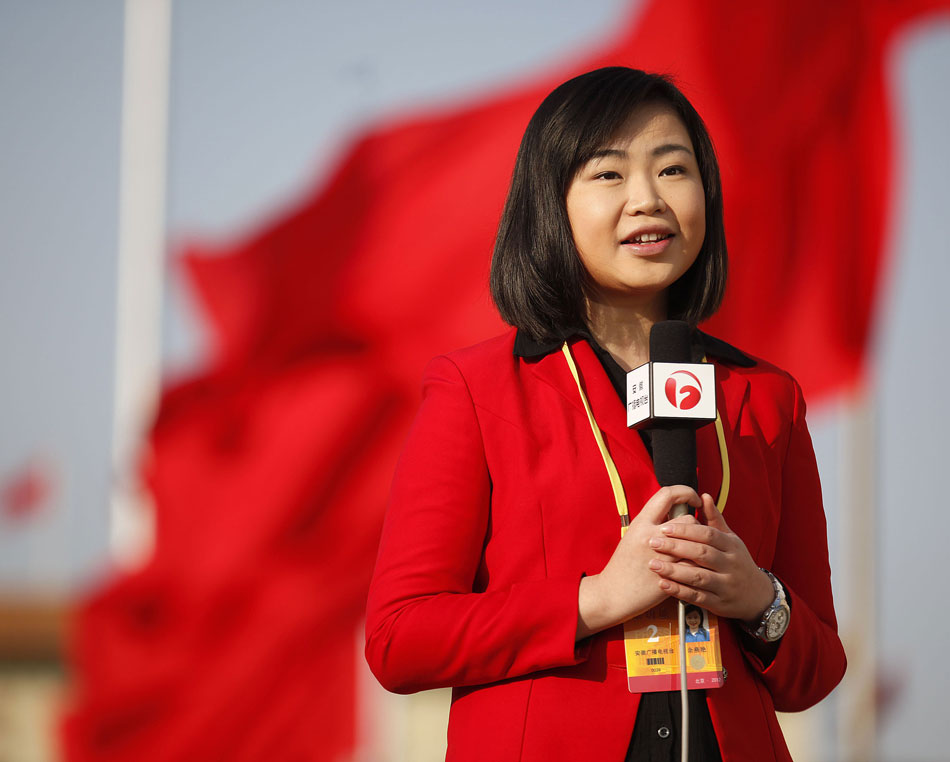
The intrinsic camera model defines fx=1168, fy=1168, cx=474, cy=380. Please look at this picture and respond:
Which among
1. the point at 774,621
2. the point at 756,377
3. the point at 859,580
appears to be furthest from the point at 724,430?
the point at 859,580

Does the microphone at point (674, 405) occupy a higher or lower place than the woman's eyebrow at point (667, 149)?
lower

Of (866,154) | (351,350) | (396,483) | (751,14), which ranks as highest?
(751,14)

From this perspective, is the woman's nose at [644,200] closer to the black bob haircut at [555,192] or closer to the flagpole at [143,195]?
the black bob haircut at [555,192]

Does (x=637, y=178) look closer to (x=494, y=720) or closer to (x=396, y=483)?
(x=396, y=483)

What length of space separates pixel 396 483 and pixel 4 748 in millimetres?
2949

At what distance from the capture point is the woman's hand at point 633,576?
111 cm

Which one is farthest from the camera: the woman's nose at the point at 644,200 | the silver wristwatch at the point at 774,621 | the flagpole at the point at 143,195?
the flagpole at the point at 143,195

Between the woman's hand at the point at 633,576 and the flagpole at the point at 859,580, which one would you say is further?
the flagpole at the point at 859,580

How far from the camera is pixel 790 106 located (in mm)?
4156

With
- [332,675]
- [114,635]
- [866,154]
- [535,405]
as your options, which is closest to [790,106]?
[866,154]

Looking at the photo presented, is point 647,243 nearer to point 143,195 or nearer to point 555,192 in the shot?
point 555,192

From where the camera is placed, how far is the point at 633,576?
1.13 metres

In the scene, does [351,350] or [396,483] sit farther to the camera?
[351,350]

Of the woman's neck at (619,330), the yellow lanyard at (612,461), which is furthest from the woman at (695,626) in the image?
the woman's neck at (619,330)
